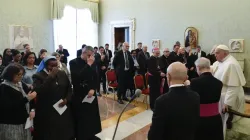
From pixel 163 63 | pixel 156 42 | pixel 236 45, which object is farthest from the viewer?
pixel 156 42

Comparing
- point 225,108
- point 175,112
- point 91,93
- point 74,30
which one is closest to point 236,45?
point 225,108

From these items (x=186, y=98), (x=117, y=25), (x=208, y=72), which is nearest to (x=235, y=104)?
(x=208, y=72)

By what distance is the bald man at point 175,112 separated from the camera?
1820mm

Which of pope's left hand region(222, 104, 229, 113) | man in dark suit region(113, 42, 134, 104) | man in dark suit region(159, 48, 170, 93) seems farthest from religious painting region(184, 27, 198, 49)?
pope's left hand region(222, 104, 229, 113)

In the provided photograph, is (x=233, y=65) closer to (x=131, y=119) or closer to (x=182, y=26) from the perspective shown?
(x=131, y=119)

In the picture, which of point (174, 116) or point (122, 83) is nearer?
point (174, 116)

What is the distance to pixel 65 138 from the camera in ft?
11.0

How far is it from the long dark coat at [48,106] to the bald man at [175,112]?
1.77m

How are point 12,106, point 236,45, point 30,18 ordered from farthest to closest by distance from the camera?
point 30,18 < point 236,45 < point 12,106

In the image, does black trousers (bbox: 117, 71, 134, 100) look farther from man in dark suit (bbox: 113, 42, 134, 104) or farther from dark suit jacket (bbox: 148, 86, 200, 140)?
dark suit jacket (bbox: 148, 86, 200, 140)

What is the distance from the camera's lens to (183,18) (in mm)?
10422

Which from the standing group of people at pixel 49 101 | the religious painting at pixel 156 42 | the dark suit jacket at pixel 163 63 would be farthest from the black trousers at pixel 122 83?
the religious painting at pixel 156 42

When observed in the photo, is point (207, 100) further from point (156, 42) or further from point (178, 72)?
point (156, 42)

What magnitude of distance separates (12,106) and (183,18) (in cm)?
914
